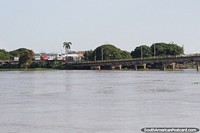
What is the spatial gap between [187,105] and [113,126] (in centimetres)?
1318

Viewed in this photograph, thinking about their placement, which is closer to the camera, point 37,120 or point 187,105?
point 37,120

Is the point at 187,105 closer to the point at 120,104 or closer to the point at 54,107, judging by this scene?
the point at 120,104

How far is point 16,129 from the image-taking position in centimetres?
2859

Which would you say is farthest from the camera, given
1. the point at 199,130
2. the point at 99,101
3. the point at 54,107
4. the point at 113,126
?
the point at 99,101

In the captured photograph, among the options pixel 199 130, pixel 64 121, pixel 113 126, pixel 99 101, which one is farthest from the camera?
pixel 99 101

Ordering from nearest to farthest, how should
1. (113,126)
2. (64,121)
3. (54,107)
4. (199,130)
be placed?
(199,130) < (113,126) < (64,121) < (54,107)

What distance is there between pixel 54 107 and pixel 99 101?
6.66 m

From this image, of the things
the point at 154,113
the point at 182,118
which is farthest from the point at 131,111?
the point at 182,118

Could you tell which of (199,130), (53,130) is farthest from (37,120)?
(199,130)

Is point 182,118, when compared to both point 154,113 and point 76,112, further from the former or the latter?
point 76,112

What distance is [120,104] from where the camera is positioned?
4231 cm

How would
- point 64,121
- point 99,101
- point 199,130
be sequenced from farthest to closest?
point 99,101, point 64,121, point 199,130

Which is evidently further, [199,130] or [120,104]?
[120,104]

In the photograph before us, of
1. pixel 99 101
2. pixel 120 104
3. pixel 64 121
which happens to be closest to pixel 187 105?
pixel 120 104
